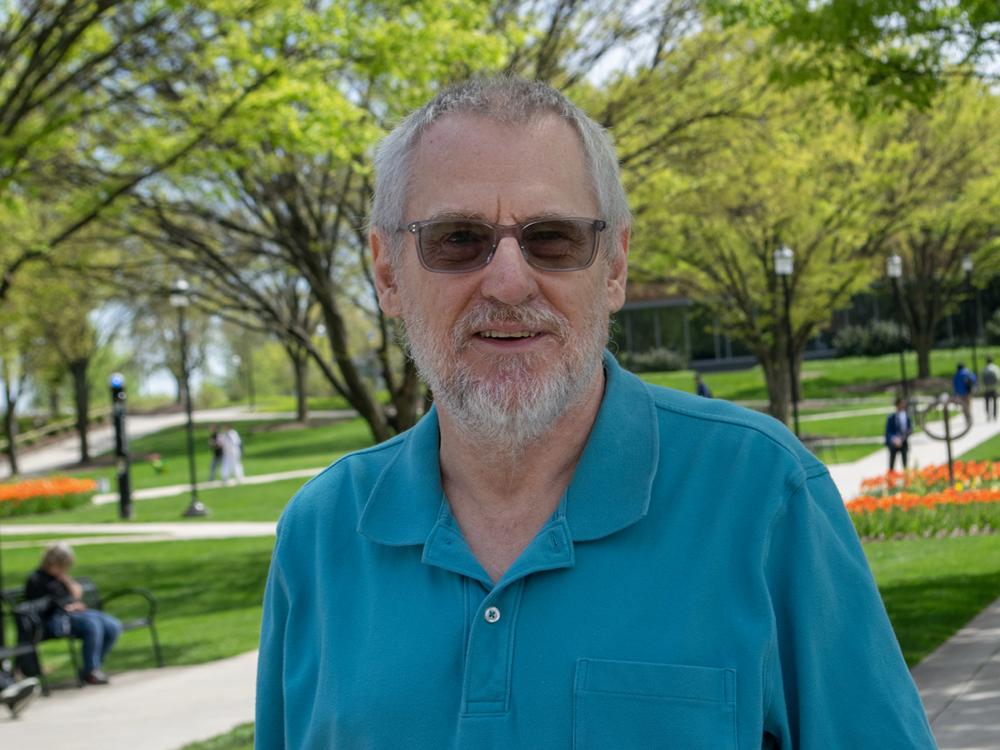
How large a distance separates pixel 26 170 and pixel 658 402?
10048mm

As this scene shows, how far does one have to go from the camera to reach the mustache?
214 centimetres

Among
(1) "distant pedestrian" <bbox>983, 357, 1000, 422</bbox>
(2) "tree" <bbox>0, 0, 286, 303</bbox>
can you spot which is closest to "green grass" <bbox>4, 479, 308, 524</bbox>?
(2) "tree" <bbox>0, 0, 286, 303</bbox>

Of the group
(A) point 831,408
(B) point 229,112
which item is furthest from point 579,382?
(A) point 831,408

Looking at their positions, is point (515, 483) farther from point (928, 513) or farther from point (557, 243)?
point (928, 513)

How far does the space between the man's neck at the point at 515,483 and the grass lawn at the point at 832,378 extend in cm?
4245

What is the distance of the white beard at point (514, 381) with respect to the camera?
2127 millimetres

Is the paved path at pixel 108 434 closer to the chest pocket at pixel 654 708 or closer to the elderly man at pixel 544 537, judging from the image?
the elderly man at pixel 544 537

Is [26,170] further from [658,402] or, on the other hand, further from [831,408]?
[831,408]

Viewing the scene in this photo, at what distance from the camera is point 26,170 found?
11.2 meters

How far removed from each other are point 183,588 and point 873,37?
11.0m

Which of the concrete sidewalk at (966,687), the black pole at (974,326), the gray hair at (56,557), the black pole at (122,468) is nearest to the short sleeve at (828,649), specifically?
the concrete sidewalk at (966,687)

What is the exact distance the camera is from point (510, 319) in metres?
2.15

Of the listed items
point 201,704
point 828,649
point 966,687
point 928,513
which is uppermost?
point 828,649

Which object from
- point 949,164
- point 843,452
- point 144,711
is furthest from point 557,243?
point 949,164
